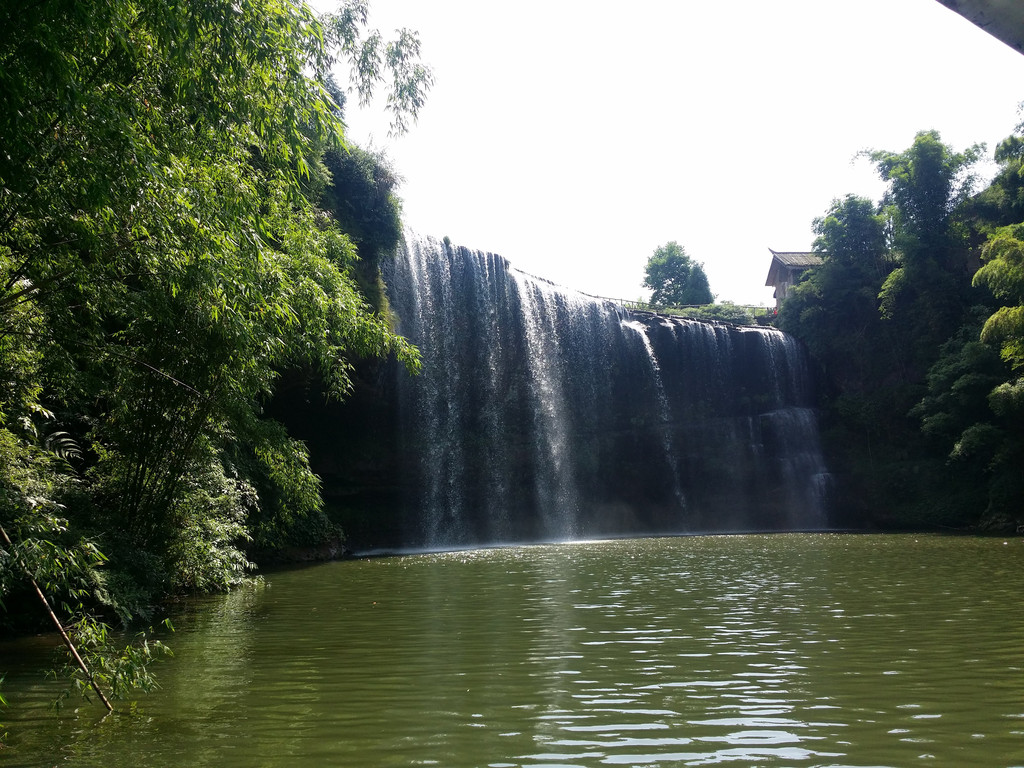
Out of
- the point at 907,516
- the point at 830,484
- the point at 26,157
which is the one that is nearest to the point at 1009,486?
the point at 907,516

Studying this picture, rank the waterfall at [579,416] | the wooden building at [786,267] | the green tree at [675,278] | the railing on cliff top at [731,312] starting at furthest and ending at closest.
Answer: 1. the green tree at [675,278]
2. the wooden building at [786,267]
3. the railing on cliff top at [731,312]
4. the waterfall at [579,416]

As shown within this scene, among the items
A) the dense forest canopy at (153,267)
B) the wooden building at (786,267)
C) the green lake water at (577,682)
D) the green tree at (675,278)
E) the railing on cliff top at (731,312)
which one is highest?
the green tree at (675,278)

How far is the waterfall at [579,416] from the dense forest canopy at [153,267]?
565 inches

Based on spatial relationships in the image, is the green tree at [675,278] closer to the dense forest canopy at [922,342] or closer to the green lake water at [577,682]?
the dense forest canopy at [922,342]

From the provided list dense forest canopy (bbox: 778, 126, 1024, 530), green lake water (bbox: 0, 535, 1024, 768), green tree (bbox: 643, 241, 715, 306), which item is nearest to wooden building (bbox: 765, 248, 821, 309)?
dense forest canopy (bbox: 778, 126, 1024, 530)

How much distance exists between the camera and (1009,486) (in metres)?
24.6

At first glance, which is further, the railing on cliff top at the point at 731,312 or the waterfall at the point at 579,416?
the railing on cliff top at the point at 731,312

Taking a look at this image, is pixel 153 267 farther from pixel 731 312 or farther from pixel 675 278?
pixel 675 278

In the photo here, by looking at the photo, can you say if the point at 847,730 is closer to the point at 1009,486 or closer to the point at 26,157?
the point at 26,157

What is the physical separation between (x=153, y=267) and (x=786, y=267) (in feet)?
142

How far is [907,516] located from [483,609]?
989 inches

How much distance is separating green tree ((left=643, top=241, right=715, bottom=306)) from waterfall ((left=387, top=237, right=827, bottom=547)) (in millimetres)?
27044

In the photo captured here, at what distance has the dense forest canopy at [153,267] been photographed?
4.70 meters

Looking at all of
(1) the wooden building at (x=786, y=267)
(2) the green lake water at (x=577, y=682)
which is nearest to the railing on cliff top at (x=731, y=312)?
(1) the wooden building at (x=786, y=267)
